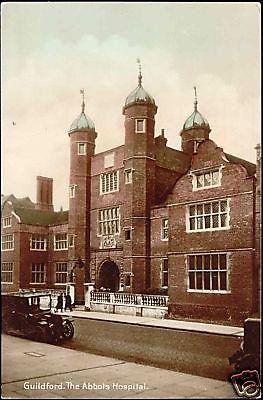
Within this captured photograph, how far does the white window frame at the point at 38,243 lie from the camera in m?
5.50

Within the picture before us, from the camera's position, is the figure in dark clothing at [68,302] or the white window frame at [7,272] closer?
the white window frame at [7,272]

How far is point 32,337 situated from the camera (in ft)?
17.5

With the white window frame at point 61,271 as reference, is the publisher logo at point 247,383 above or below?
below

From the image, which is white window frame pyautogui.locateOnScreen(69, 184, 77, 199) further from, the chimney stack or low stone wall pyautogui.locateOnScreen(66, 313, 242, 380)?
low stone wall pyautogui.locateOnScreen(66, 313, 242, 380)

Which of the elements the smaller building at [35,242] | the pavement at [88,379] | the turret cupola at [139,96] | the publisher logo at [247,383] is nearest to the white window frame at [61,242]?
the smaller building at [35,242]

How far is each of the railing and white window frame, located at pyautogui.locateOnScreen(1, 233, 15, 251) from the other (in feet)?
3.75

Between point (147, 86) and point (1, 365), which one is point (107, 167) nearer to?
point (147, 86)

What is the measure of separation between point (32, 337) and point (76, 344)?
562 mm

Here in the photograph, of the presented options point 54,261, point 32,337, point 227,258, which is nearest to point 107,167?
point 54,261

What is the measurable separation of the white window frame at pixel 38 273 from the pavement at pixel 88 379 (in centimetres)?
81

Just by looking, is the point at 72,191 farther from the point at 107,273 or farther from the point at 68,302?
the point at 68,302

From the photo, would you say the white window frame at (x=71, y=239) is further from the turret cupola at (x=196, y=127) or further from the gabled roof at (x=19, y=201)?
the turret cupola at (x=196, y=127)

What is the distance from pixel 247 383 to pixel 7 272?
284 cm

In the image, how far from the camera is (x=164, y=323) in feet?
16.7
